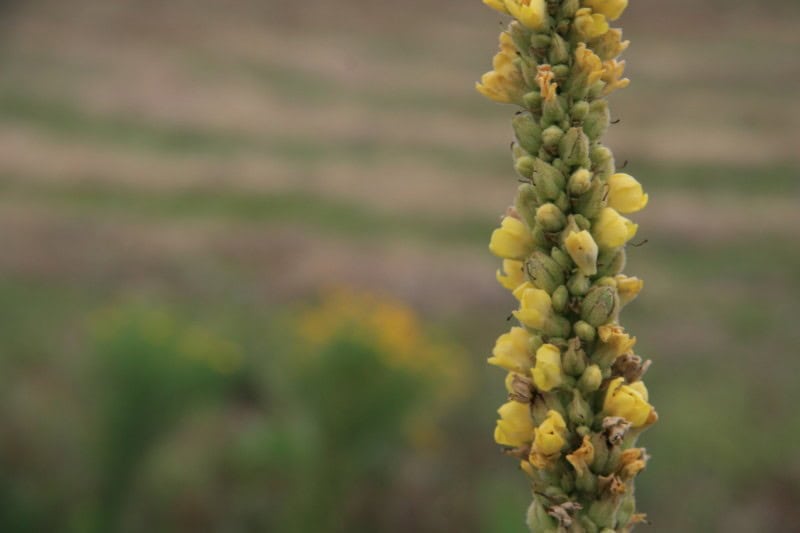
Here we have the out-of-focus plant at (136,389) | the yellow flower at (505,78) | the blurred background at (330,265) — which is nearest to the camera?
the yellow flower at (505,78)

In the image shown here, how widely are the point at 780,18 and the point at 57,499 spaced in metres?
25.1

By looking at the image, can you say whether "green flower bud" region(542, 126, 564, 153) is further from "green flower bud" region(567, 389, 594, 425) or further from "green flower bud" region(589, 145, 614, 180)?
"green flower bud" region(567, 389, 594, 425)

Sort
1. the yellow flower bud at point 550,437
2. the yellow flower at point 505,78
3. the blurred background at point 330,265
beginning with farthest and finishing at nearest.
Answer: the blurred background at point 330,265 → the yellow flower at point 505,78 → the yellow flower bud at point 550,437

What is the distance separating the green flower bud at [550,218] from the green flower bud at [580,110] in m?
0.10

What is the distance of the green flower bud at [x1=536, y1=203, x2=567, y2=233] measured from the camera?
1018mm

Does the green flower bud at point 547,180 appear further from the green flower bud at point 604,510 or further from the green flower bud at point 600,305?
the green flower bud at point 604,510

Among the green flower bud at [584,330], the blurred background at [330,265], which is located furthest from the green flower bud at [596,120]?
the blurred background at [330,265]

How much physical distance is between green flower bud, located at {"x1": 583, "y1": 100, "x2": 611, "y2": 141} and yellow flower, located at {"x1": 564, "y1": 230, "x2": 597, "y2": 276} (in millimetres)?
121

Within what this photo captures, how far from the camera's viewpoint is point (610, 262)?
1065 millimetres

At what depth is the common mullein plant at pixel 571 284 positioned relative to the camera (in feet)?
3.30

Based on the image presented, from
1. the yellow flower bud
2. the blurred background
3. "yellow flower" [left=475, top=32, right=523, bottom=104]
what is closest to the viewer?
the yellow flower bud

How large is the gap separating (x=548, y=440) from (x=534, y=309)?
14cm

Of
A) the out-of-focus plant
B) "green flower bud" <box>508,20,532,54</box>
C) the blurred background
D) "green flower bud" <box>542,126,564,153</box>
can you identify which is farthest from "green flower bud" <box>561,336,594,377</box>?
the out-of-focus plant

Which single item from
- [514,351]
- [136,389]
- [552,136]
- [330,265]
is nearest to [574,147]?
[552,136]
